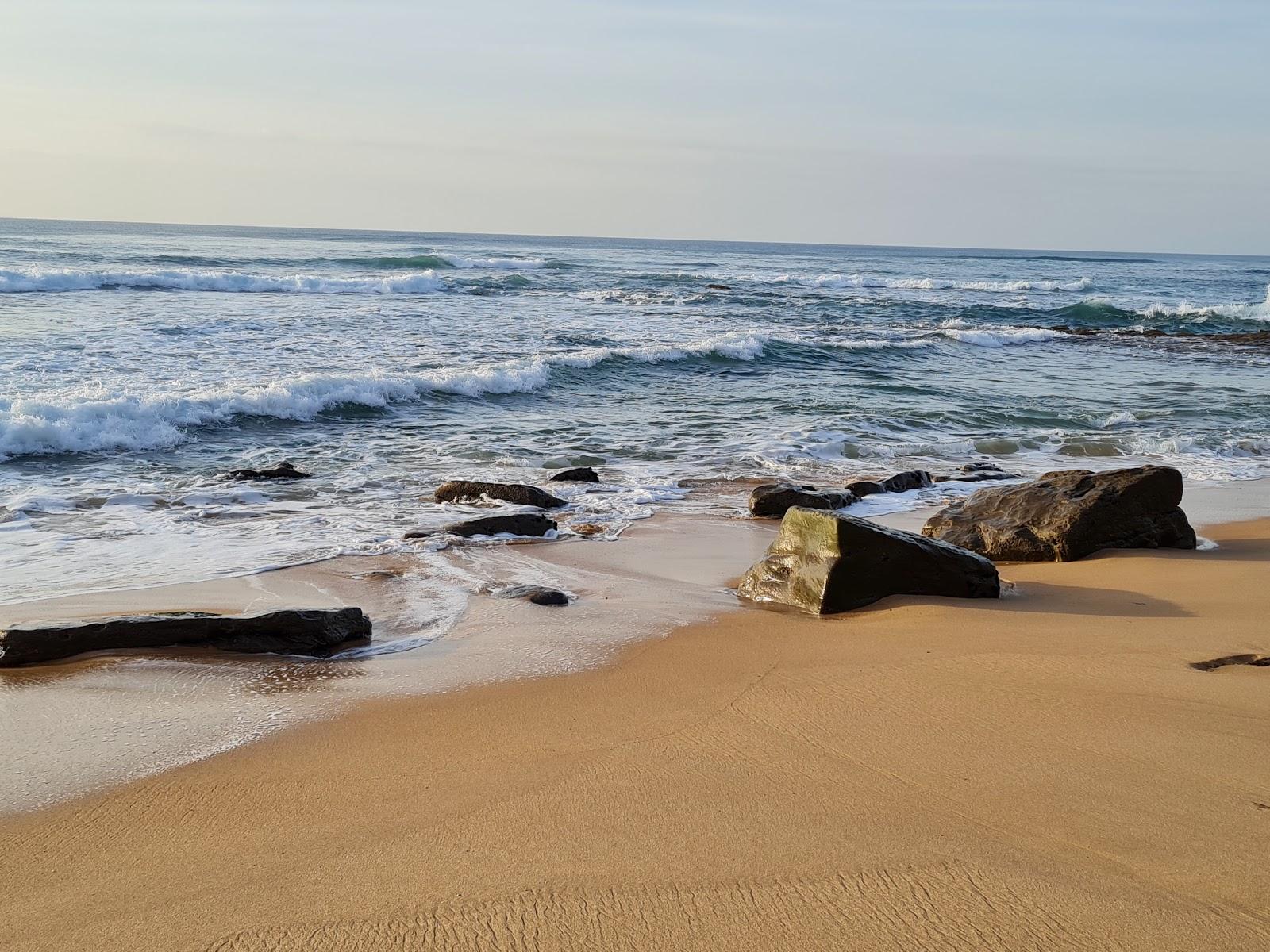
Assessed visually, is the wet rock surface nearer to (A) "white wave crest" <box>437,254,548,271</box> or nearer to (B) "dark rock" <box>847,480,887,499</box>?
(B) "dark rock" <box>847,480,887,499</box>

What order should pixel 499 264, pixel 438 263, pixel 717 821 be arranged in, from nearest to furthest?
1. pixel 717 821
2. pixel 438 263
3. pixel 499 264

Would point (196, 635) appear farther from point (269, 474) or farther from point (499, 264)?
point (499, 264)

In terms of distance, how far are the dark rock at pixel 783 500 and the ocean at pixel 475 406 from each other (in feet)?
2.23

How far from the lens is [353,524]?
299 inches

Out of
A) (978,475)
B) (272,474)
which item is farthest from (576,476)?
(978,475)

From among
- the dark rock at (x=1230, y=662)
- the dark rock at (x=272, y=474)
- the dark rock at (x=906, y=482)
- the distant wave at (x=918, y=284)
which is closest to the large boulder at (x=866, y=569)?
the dark rock at (x=1230, y=662)

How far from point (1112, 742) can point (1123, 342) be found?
25.4m

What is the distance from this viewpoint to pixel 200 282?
1206 inches

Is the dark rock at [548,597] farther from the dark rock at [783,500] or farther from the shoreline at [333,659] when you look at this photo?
the dark rock at [783,500]

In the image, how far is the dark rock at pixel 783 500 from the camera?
8344 millimetres

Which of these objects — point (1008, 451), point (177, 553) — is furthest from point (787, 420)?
point (177, 553)

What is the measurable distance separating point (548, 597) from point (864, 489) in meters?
4.33

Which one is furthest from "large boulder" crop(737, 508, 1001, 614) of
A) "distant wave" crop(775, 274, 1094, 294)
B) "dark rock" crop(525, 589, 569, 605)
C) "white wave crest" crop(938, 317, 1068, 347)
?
"distant wave" crop(775, 274, 1094, 294)

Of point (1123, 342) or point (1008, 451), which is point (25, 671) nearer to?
point (1008, 451)
